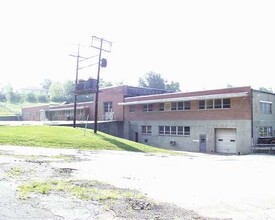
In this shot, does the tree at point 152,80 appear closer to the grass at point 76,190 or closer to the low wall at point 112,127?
the low wall at point 112,127

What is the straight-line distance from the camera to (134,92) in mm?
51688

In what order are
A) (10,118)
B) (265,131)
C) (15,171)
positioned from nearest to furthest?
1. (15,171)
2. (265,131)
3. (10,118)

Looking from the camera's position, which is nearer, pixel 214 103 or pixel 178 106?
pixel 214 103

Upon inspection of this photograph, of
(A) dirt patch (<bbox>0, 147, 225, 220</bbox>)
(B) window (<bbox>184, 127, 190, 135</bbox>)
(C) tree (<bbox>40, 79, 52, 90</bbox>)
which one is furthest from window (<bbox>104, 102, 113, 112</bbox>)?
(C) tree (<bbox>40, 79, 52, 90</bbox>)

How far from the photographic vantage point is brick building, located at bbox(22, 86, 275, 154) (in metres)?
34.7

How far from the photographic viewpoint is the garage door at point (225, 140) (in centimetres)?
3559

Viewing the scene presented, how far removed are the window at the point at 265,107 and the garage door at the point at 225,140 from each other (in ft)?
12.2

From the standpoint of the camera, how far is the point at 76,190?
896cm

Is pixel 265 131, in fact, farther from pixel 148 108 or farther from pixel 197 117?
pixel 148 108

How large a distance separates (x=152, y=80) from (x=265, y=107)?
84413 millimetres

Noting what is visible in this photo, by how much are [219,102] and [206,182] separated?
26114 mm

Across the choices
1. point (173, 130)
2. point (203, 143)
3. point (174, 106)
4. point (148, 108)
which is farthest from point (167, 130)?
point (203, 143)

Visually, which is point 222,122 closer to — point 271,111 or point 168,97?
point 271,111

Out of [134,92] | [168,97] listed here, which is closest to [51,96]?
[134,92]
